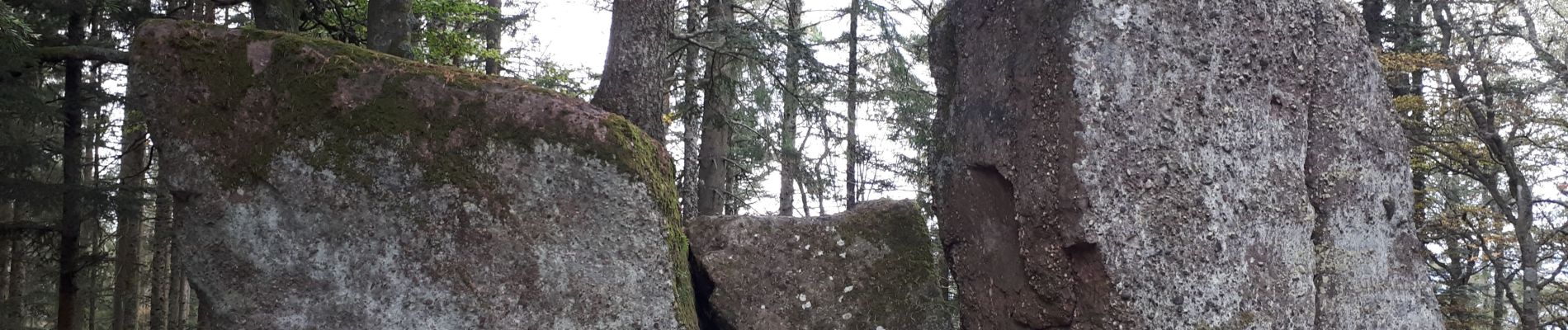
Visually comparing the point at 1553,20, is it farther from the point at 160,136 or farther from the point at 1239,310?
the point at 160,136

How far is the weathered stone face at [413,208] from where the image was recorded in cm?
450

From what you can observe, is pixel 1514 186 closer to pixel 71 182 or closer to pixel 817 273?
pixel 817 273

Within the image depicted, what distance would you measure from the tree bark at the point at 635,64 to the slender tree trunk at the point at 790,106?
3499 millimetres

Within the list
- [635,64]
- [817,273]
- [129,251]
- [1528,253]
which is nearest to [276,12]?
[635,64]

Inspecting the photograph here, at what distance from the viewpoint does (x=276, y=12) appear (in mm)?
7891

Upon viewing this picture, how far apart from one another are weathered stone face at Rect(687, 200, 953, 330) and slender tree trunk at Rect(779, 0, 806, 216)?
431 centimetres

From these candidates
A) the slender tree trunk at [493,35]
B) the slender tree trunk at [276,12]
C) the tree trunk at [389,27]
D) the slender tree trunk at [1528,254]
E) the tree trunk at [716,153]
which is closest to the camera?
the tree trunk at [389,27]

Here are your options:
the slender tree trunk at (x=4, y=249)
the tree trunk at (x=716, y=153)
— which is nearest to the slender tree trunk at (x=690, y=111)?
the tree trunk at (x=716, y=153)

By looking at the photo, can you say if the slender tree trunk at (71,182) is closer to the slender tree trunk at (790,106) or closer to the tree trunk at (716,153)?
the tree trunk at (716,153)

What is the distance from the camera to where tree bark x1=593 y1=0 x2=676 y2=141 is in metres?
5.95

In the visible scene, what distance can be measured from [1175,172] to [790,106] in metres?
7.77

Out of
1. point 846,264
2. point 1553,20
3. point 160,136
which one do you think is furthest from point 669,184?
point 1553,20

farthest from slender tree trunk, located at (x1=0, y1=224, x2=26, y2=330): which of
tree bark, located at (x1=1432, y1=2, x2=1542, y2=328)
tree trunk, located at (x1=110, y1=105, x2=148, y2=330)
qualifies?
tree bark, located at (x1=1432, y1=2, x2=1542, y2=328)

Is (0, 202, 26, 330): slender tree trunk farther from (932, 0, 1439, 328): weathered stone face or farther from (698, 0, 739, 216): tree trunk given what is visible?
(932, 0, 1439, 328): weathered stone face
